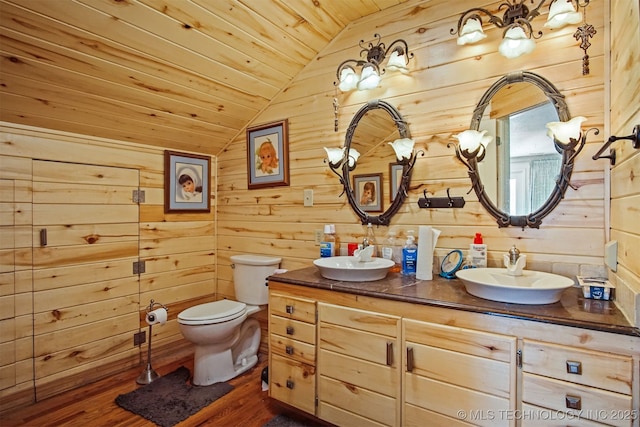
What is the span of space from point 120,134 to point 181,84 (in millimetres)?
649

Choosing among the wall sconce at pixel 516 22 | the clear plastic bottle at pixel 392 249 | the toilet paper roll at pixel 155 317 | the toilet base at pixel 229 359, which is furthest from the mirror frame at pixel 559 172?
the toilet paper roll at pixel 155 317

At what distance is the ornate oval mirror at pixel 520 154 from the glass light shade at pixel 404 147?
35 centimetres

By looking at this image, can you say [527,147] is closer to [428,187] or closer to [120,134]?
[428,187]

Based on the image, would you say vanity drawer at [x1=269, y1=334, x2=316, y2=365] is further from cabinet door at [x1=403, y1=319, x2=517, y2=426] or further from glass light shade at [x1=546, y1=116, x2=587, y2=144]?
glass light shade at [x1=546, y1=116, x2=587, y2=144]

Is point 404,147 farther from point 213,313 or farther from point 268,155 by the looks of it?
point 213,313

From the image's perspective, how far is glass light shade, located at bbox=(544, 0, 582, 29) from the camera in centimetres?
152

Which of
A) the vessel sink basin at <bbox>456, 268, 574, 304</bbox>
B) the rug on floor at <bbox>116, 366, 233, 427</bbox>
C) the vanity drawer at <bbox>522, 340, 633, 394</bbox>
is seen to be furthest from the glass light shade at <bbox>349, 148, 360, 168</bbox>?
the rug on floor at <bbox>116, 366, 233, 427</bbox>

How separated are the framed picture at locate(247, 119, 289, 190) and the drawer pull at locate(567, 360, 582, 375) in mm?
1996

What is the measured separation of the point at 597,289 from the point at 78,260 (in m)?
2.97

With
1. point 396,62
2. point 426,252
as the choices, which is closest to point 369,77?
point 396,62

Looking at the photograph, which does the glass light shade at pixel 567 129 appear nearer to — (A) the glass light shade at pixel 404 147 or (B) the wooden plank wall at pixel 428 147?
(B) the wooden plank wall at pixel 428 147

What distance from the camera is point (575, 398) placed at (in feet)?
3.69

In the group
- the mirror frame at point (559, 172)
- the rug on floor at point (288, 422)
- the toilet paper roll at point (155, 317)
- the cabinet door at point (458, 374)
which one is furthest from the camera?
the toilet paper roll at point (155, 317)

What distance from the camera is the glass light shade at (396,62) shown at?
2.00 metres
